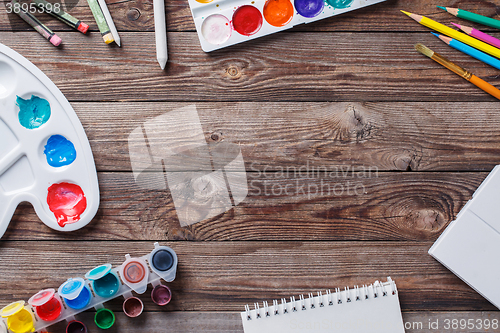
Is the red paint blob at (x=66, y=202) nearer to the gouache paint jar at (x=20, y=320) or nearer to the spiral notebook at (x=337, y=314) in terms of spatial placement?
the gouache paint jar at (x=20, y=320)

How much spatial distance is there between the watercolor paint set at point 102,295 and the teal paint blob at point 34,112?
0.33 metres

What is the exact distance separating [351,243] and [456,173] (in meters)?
0.28

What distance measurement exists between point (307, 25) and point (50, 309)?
0.80 meters

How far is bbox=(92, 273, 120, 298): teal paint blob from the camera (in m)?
0.68

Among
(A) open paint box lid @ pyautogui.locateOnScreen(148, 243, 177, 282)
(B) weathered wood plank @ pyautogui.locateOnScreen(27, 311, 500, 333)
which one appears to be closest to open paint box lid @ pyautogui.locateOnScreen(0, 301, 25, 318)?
(B) weathered wood plank @ pyautogui.locateOnScreen(27, 311, 500, 333)

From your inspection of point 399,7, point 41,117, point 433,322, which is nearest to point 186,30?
point 41,117

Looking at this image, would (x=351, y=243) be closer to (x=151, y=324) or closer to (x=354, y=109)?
(x=354, y=109)

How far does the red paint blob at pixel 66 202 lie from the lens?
2.28 ft

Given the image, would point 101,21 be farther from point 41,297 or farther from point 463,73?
point 463,73

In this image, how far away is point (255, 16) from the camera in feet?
2.26

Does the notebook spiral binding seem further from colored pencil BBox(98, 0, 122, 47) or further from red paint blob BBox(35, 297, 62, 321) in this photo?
colored pencil BBox(98, 0, 122, 47)

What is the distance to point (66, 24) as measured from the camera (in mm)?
695

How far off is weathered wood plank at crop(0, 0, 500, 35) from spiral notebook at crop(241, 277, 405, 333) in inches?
22.2

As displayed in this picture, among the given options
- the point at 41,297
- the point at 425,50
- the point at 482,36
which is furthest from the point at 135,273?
the point at 482,36
